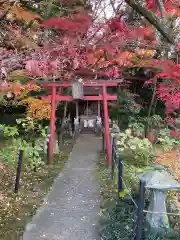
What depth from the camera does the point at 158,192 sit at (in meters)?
4.36

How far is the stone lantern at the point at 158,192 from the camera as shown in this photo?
4.15 m

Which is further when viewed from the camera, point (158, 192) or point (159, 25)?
point (158, 192)

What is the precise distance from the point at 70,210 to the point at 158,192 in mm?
1911

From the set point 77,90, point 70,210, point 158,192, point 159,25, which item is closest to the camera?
point 159,25

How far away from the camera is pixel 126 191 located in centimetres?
475

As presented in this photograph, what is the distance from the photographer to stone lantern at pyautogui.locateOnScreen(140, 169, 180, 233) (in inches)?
163

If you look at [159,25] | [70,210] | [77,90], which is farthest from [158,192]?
[77,90]

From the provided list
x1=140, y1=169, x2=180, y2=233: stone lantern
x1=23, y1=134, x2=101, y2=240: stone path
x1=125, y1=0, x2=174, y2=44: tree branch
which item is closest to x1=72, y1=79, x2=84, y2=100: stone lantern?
x1=23, y1=134, x2=101, y2=240: stone path

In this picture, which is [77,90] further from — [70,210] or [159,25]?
[159,25]

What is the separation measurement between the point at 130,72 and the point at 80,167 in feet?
29.1

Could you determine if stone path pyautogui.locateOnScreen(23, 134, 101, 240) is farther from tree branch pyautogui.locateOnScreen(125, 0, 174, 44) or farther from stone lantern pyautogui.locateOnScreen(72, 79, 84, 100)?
tree branch pyautogui.locateOnScreen(125, 0, 174, 44)

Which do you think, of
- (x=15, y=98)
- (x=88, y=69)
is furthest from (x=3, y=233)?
(x=15, y=98)

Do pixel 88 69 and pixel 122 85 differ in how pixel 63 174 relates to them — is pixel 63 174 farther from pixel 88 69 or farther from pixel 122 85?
pixel 122 85

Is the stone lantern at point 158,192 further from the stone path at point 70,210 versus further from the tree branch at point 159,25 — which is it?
the tree branch at point 159,25
